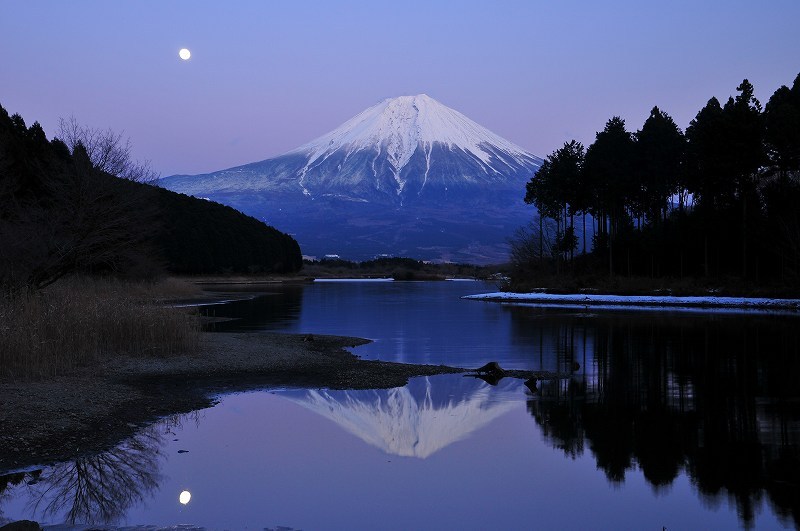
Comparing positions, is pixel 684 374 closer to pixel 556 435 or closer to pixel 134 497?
pixel 556 435

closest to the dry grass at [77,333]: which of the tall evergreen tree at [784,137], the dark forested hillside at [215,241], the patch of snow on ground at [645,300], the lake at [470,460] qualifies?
the lake at [470,460]

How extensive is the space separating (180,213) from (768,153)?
71.5m

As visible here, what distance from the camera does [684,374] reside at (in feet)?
62.4

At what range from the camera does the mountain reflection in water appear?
1262cm

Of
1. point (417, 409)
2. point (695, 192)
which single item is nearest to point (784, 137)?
point (695, 192)

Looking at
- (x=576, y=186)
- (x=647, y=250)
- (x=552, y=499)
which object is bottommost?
(x=552, y=499)

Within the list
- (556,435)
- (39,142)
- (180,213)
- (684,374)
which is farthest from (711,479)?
(180,213)

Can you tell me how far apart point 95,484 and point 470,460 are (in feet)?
16.4

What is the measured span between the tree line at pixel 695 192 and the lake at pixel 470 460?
98.9 ft

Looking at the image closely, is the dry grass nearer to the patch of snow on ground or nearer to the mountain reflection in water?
the mountain reflection in water

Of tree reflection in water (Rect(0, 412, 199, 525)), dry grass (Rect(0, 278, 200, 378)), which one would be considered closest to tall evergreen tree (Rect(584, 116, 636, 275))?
dry grass (Rect(0, 278, 200, 378))

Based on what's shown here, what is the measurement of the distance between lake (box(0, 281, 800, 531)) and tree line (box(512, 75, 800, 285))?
30.1 metres

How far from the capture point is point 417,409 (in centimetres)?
1511

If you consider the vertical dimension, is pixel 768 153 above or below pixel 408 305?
above
